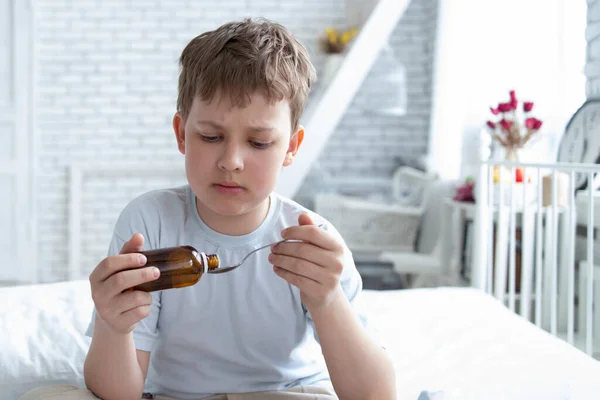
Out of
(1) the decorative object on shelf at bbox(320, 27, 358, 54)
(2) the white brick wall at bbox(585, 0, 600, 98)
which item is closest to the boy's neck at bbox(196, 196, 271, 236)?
(2) the white brick wall at bbox(585, 0, 600, 98)

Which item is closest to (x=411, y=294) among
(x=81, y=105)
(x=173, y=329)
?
(x=173, y=329)

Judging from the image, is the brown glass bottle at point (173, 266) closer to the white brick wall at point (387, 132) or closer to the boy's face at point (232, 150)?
the boy's face at point (232, 150)

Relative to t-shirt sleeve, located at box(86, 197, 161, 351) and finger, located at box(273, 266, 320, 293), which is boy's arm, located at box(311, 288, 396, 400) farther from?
t-shirt sleeve, located at box(86, 197, 161, 351)

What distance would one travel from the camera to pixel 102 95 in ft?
15.8

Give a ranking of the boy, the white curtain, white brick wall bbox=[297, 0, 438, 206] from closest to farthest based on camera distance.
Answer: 1. the boy
2. the white curtain
3. white brick wall bbox=[297, 0, 438, 206]

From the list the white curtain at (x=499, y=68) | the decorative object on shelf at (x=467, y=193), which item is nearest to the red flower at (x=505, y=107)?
the white curtain at (x=499, y=68)

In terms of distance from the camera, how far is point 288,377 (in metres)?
1.21

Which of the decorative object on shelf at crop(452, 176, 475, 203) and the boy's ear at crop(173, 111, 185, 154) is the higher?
the boy's ear at crop(173, 111, 185, 154)

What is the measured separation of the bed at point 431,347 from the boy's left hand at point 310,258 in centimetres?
40

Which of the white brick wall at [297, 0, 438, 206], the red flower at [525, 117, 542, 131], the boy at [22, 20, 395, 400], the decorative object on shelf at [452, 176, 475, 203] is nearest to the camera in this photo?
the boy at [22, 20, 395, 400]

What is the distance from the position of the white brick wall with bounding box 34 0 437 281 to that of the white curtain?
81cm

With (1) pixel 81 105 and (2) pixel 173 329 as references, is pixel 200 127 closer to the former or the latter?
(2) pixel 173 329

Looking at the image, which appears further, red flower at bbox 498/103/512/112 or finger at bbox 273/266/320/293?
red flower at bbox 498/103/512/112

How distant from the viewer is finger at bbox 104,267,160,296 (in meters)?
0.90
